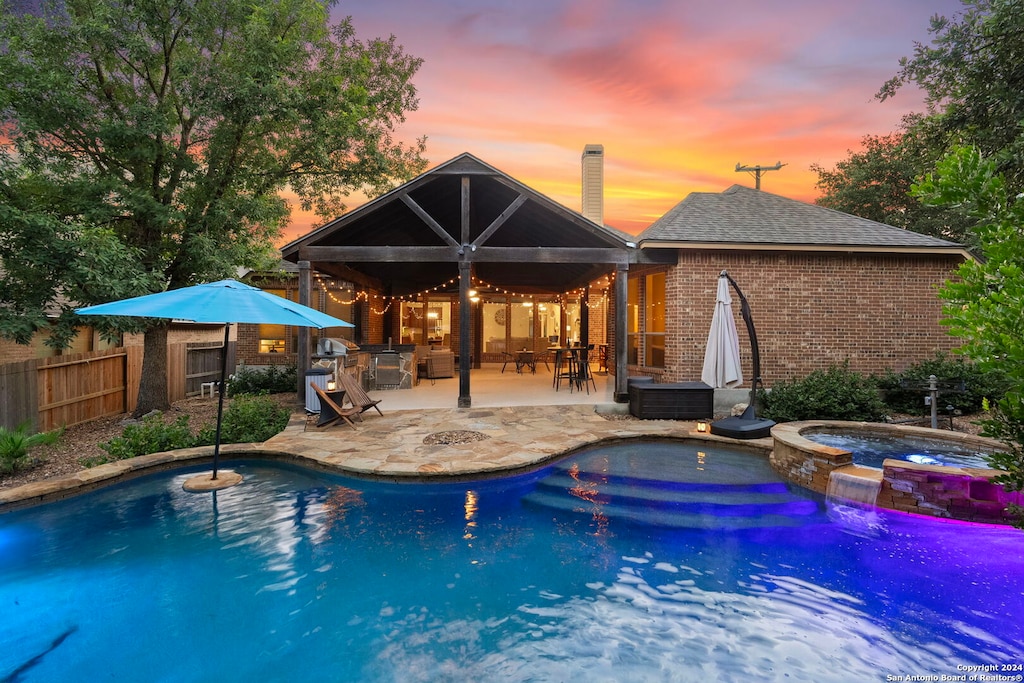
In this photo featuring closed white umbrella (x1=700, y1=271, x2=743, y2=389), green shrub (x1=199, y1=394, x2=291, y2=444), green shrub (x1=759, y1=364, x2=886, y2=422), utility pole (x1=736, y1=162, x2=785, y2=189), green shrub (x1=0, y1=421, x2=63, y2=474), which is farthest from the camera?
utility pole (x1=736, y1=162, x2=785, y2=189)

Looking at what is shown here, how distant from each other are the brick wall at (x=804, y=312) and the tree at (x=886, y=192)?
1307 cm

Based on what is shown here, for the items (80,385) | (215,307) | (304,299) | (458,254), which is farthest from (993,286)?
(80,385)

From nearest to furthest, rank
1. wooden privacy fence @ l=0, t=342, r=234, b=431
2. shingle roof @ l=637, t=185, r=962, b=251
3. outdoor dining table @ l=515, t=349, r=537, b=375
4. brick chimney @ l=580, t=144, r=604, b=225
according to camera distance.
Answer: wooden privacy fence @ l=0, t=342, r=234, b=431 < shingle roof @ l=637, t=185, r=962, b=251 < outdoor dining table @ l=515, t=349, r=537, b=375 < brick chimney @ l=580, t=144, r=604, b=225

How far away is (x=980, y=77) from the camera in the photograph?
33.0 ft

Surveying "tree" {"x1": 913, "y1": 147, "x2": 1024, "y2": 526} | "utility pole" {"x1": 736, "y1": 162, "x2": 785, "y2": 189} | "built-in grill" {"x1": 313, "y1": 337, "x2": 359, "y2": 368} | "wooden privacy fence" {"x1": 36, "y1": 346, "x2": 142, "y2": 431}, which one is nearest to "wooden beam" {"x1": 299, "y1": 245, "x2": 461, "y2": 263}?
"built-in grill" {"x1": 313, "y1": 337, "x2": 359, "y2": 368}

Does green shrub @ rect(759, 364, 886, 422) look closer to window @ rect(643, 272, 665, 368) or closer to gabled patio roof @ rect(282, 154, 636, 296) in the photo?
window @ rect(643, 272, 665, 368)

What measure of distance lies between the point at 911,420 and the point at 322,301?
1538 cm

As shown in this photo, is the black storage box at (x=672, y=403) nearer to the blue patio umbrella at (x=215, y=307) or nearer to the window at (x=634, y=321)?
the window at (x=634, y=321)

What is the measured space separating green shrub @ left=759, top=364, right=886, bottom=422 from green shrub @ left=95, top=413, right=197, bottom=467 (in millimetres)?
9732

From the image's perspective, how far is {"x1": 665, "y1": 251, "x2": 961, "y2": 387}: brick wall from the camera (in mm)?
10203

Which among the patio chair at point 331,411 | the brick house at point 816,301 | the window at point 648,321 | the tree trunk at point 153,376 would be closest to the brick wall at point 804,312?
the brick house at point 816,301

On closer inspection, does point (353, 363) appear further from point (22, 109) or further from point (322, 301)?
point (22, 109)

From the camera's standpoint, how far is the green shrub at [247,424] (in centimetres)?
723

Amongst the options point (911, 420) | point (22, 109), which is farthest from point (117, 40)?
point (911, 420)
